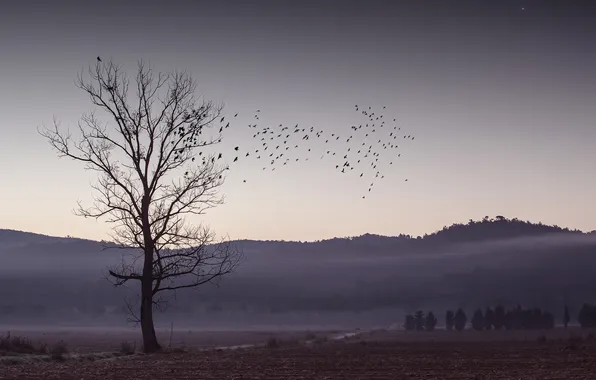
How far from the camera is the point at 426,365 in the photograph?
3625 centimetres

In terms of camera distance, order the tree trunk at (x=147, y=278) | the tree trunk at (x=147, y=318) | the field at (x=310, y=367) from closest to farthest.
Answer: the field at (x=310, y=367) → the tree trunk at (x=147, y=318) → the tree trunk at (x=147, y=278)

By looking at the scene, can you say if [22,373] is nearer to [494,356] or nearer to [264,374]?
[264,374]

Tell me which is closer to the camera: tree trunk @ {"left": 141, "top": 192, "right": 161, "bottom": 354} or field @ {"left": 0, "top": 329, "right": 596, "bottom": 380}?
field @ {"left": 0, "top": 329, "right": 596, "bottom": 380}

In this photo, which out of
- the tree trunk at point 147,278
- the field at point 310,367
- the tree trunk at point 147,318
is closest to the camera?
the field at point 310,367

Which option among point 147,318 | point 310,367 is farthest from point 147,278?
point 310,367

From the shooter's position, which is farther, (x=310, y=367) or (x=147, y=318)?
(x=147, y=318)

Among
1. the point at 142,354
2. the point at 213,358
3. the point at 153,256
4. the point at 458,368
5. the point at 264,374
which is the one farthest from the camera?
the point at 153,256

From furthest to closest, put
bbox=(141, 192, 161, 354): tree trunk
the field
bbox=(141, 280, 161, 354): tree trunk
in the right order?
bbox=(141, 192, 161, 354): tree trunk, bbox=(141, 280, 161, 354): tree trunk, the field

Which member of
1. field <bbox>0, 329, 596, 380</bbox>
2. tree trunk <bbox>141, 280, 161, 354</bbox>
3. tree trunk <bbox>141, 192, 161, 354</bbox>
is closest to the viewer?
field <bbox>0, 329, 596, 380</bbox>

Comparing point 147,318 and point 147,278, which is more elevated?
point 147,278

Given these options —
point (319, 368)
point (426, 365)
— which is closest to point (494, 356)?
point (426, 365)

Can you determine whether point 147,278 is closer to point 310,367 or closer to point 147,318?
point 147,318

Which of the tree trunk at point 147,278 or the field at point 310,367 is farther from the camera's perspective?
the tree trunk at point 147,278

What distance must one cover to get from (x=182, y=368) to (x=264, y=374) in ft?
17.6
